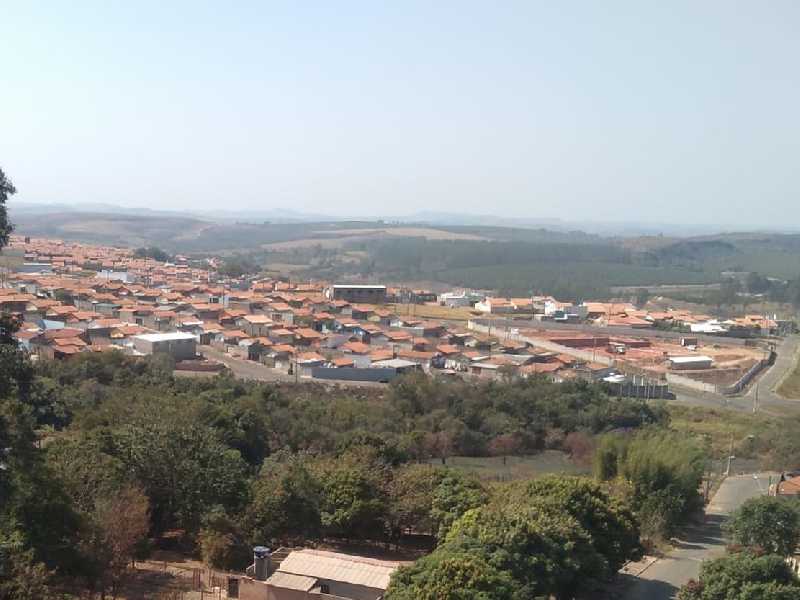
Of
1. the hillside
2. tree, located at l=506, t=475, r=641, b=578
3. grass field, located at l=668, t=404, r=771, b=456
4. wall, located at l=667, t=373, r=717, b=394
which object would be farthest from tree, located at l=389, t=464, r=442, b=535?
the hillside

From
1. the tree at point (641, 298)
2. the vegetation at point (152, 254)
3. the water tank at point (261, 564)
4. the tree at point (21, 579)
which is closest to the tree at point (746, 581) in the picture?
the water tank at point (261, 564)

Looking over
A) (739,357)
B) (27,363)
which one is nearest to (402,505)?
(27,363)

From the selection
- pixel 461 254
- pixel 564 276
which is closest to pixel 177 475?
pixel 564 276

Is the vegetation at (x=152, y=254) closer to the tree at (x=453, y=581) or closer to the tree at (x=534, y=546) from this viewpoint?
the tree at (x=534, y=546)

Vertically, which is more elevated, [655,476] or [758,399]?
[655,476]

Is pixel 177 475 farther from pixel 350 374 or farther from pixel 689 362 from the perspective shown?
pixel 689 362

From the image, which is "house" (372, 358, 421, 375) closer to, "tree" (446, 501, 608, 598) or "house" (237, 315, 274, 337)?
"house" (237, 315, 274, 337)
